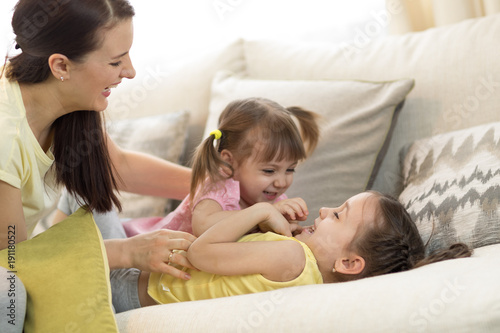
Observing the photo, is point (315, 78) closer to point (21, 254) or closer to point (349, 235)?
point (349, 235)

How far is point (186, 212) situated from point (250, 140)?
1.00 feet

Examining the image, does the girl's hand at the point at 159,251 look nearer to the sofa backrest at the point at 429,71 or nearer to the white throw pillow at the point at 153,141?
the white throw pillow at the point at 153,141

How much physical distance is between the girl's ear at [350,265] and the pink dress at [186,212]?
0.32m

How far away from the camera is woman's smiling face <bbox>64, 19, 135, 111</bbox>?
1.32 metres

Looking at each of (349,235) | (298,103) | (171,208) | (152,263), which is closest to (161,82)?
(171,208)

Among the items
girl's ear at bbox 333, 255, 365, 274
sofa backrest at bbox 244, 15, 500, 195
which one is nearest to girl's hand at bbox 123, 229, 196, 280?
girl's ear at bbox 333, 255, 365, 274

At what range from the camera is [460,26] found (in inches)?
76.2

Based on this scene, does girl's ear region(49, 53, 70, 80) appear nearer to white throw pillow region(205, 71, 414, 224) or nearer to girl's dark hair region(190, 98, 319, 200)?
girl's dark hair region(190, 98, 319, 200)

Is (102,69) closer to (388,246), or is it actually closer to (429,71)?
(388,246)

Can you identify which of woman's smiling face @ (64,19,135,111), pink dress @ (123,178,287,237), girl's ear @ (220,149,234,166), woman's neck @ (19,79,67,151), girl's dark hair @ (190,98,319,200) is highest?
woman's smiling face @ (64,19,135,111)

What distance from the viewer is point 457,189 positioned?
141cm

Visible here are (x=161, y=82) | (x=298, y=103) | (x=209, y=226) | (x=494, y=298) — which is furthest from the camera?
(x=161, y=82)

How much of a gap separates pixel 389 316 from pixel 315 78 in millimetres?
1245

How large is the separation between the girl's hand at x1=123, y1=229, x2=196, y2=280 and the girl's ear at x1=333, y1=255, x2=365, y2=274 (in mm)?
338
